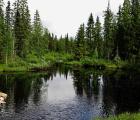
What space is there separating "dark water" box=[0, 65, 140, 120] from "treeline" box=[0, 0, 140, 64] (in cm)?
2161

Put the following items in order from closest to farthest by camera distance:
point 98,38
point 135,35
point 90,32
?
point 135,35 < point 98,38 < point 90,32

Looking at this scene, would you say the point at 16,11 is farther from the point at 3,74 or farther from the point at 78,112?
the point at 78,112

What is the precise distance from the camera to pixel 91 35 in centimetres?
12256

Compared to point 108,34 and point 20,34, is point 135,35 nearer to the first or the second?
point 108,34

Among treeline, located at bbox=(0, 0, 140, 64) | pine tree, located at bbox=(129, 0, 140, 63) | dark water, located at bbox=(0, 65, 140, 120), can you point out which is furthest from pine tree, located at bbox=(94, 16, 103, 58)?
dark water, located at bbox=(0, 65, 140, 120)

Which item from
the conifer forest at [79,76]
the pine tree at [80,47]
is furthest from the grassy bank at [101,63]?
the pine tree at [80,47]

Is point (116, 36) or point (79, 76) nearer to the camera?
point (79, 76)

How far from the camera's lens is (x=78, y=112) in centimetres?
3522

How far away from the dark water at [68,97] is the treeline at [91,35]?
21.6 meters

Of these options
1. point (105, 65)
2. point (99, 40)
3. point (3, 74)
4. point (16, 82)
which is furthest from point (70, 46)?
point (16, 82)

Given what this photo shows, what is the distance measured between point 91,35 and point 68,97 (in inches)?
3137

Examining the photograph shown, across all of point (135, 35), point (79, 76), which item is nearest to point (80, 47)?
point (135, 35)

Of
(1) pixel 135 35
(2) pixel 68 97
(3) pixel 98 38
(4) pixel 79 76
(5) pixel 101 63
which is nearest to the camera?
(2) pixel 68 97

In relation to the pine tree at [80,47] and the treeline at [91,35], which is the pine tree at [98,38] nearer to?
the treeline at [91,35]
